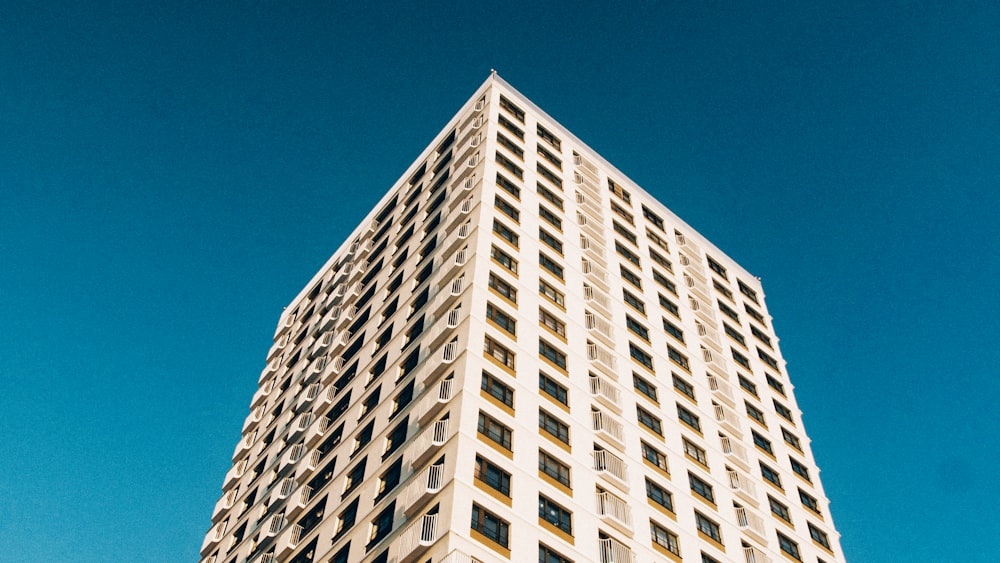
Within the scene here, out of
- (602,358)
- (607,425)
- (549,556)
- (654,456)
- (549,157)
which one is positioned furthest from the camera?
(549,157)

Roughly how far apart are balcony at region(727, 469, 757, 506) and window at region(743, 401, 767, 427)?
25.4ft

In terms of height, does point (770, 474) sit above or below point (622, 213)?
below

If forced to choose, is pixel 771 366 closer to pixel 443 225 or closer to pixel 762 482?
pixel 762 482

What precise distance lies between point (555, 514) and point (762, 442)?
22644 mm

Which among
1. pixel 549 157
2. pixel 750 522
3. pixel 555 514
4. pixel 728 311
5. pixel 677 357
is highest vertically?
pixel 549 157

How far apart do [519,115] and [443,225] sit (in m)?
15.1

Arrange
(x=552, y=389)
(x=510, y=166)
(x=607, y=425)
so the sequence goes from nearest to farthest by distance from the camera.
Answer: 1. (x=552, y=389)
2. (x=607, y=425)
3. (x=510, y=166)

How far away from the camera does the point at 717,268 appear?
7075 cm

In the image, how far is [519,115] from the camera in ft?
213

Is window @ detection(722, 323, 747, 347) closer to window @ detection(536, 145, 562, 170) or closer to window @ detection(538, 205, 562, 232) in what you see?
window @ detection(538, 205, 562, 232)

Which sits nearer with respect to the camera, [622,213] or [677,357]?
[677,357]

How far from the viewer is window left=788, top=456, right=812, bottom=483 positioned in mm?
54688

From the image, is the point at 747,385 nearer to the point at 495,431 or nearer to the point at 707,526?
the point at 707,526

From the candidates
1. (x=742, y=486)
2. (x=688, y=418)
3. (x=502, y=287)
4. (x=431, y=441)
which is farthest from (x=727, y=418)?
(x=431, y=441)
